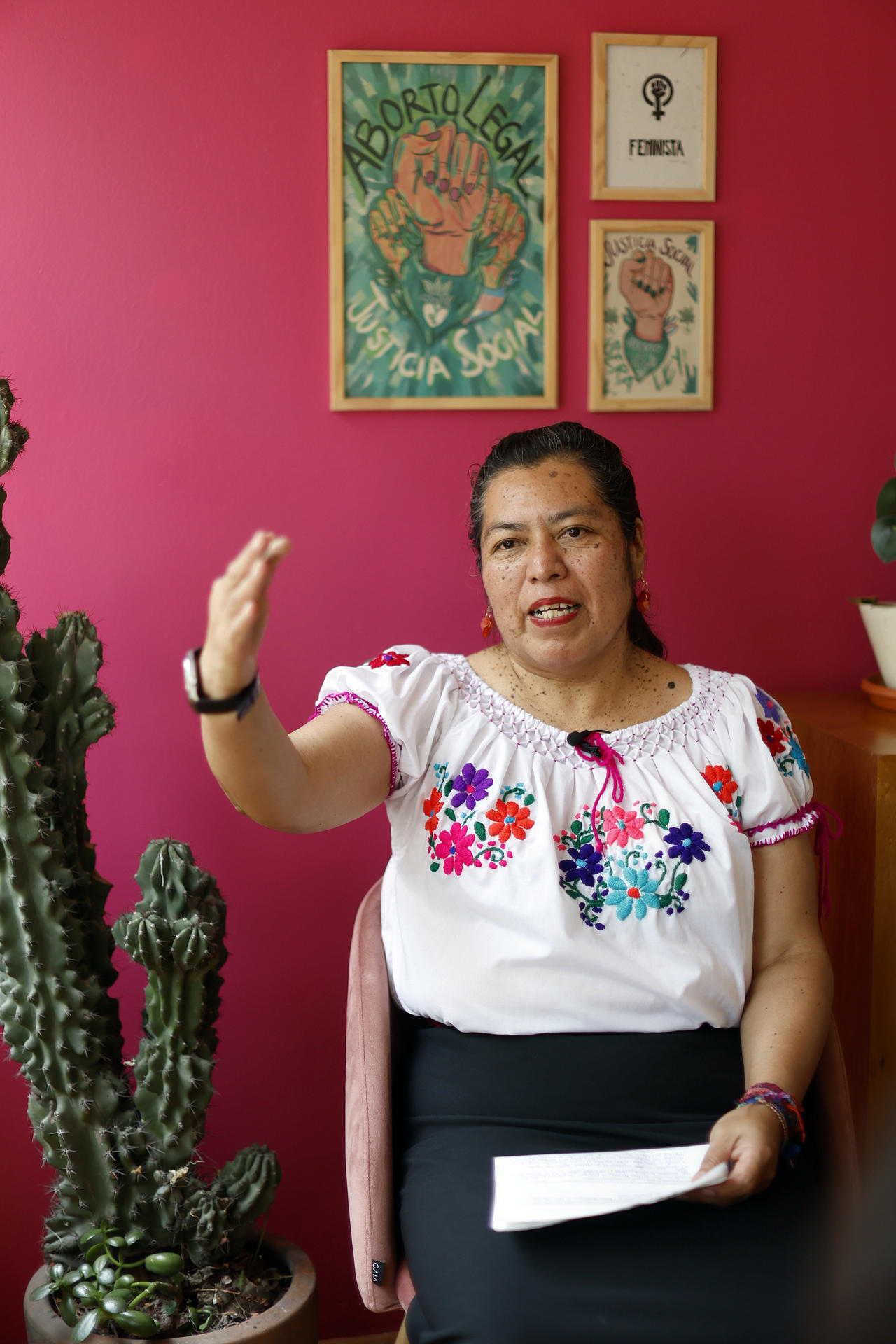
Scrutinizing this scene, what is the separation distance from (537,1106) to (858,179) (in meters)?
1.66

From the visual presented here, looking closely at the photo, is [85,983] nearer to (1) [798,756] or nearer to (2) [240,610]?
(2) [240,610]

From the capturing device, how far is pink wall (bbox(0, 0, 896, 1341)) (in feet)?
5.77

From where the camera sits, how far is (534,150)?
184cm

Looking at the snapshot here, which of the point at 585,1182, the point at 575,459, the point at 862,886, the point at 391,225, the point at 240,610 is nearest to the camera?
the point at 240,610

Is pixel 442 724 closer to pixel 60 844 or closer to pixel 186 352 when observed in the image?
pixel 60 844

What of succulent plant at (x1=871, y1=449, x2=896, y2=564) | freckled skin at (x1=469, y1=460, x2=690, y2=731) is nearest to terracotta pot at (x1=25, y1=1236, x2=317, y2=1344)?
freckled skin at (x1=469, y1=460, x2=690, y2=731)

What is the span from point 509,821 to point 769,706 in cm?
45

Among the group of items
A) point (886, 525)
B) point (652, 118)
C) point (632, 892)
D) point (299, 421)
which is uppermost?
A: point (652, 118)

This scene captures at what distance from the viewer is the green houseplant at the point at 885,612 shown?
1.84 m

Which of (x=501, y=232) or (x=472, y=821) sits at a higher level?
(x=501, y=232)

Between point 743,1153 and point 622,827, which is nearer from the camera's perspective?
point 743,1153

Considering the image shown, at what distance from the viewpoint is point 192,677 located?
1.10m

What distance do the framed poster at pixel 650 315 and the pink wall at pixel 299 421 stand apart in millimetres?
29

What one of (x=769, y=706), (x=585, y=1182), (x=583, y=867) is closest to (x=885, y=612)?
(x=769, y=706)
